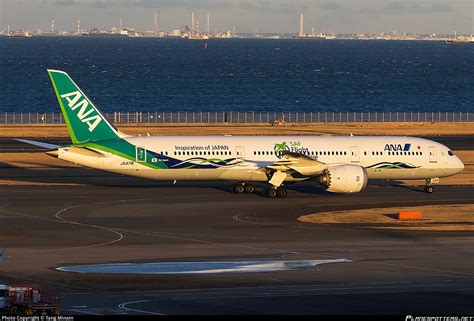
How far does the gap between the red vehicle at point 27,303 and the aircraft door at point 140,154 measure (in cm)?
3262

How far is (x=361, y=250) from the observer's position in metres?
50.5

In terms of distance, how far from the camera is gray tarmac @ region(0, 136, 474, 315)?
38500 mm

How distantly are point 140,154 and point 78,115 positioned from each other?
4505 mm

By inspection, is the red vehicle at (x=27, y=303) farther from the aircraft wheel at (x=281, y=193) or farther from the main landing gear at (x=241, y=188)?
the main landing gear at (x=241, y=188)

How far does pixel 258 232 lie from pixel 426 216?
11431mm

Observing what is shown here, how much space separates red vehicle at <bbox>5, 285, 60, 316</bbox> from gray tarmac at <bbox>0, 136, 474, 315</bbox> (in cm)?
122

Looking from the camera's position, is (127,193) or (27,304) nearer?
(27,304)

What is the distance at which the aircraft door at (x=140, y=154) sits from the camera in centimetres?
6794

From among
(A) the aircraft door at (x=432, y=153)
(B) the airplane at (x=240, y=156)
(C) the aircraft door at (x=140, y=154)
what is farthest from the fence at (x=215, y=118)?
(C) the aircraft door at (x=140, y=154)

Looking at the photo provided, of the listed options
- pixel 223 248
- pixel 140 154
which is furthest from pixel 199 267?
pixel 140 154

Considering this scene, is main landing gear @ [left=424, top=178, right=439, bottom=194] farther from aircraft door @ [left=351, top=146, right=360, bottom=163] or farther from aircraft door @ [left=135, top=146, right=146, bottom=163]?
aircraft door @ [left=135, top=146, right=146, bottom=163]

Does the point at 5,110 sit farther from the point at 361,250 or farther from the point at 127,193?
the point at 361,250

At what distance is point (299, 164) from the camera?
69688 millimetres

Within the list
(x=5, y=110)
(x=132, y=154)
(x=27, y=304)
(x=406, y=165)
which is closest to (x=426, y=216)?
(x=406, y=165)
